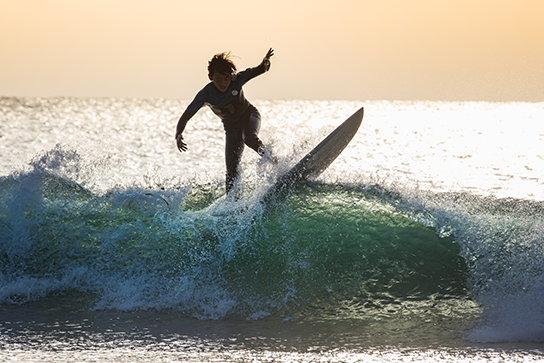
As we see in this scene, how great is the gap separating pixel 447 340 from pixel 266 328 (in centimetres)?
156

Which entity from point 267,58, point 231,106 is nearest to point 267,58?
point 267,58

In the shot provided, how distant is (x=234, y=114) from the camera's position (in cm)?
579

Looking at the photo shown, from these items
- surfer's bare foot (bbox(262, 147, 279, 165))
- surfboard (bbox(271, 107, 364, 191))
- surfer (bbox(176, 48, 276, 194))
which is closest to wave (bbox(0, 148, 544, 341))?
surfboard (bbox(271, 107, 364, 191))

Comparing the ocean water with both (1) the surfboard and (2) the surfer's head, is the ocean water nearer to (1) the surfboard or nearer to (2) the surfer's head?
(1) the surfboard

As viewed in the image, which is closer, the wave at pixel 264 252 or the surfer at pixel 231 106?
the wave at pixel 264 252

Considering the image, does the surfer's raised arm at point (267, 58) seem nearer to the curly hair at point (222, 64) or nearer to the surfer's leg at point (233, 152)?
the curly hair at point (222, 64)

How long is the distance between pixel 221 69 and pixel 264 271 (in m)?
2.34

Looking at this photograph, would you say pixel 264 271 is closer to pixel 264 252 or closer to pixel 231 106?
pixel 264 252

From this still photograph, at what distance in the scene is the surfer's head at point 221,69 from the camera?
17.5 ft

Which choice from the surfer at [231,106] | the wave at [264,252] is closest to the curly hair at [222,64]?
the surfer at [231,106]

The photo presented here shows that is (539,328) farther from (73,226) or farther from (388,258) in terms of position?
(73,226)

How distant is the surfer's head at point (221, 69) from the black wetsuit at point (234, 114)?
11 centimetres

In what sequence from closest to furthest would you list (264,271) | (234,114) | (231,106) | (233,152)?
1. (264,271)
2. (231,106)
3. (234,114)
4. (233,152)

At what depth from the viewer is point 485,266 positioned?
200 inches
